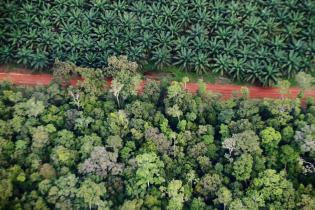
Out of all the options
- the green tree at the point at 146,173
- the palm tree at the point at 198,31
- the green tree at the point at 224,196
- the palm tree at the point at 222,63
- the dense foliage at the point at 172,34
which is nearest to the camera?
the green tree at the point at 224,196

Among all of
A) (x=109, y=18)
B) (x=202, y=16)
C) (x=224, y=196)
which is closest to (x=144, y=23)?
(x=109, y=18)

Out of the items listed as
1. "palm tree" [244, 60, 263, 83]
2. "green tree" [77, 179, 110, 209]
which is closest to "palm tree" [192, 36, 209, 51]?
"palm tree" [244, 60, 263, 83]

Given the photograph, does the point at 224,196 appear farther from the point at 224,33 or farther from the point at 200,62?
the point at 224,33

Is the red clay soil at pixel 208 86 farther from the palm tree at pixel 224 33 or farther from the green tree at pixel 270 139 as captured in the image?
the green tree at pixel 270 139

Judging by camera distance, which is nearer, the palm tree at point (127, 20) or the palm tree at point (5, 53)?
the palm tree at point (5, 53)

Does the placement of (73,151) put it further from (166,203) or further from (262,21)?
(262,21)

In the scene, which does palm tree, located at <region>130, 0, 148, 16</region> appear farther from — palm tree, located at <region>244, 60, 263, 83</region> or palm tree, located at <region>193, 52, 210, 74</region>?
palm tree, located at <region>244, 60, 263, 83</region>

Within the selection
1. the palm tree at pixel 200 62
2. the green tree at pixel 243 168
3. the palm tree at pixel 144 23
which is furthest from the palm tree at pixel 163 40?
the green tree at pixel 243 168
